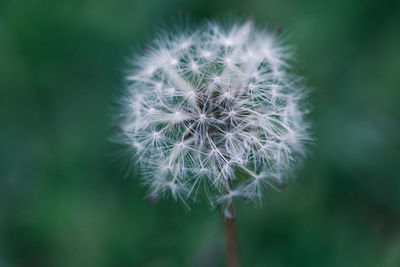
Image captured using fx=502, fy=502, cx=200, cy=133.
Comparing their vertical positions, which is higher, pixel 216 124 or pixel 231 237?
pixel 216 124

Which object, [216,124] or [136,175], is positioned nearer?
[216,124]

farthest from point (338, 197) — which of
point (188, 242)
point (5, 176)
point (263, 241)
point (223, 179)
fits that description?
point (5, 176)

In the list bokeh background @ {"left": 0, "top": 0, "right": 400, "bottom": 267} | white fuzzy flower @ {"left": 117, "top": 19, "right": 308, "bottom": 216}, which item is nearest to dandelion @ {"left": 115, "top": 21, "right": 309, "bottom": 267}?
white fuzzy flower @ {"left": 117, "top": 19, "right": 308, "bottom": 216}

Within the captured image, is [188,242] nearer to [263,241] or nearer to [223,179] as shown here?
[263,241]

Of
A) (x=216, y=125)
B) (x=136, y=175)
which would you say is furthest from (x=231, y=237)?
(x=136, y=175)

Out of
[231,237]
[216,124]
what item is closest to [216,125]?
[216,124]

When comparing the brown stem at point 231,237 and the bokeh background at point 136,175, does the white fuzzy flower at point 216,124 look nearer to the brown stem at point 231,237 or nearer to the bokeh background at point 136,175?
the brown stem at point 231,237

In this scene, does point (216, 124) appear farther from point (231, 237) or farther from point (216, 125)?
point (231, 237)

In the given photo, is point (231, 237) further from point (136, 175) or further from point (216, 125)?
point (136, 175)
